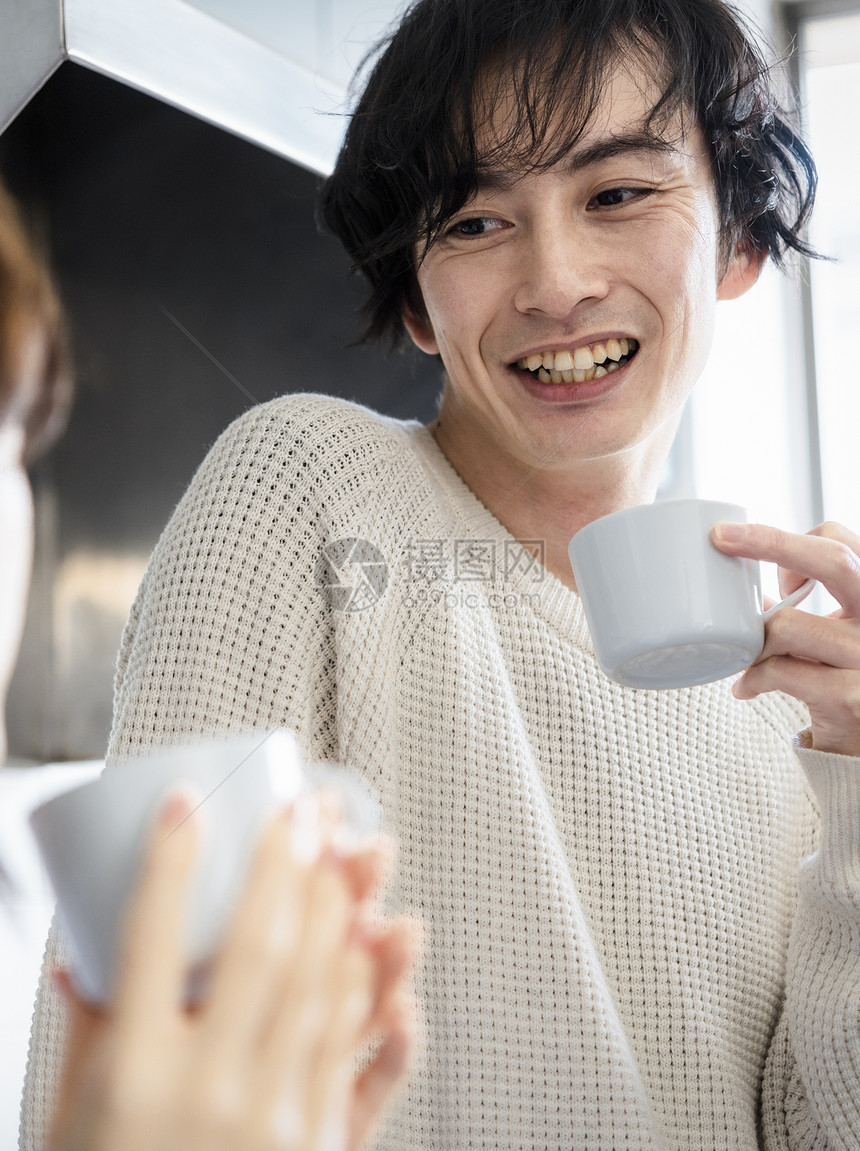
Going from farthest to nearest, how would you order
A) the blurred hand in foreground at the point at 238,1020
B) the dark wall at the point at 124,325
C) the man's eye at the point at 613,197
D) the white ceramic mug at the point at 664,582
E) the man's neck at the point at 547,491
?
the man's neck at the point at 547,491, the man's eye at the point at 613,197, the dark wall at the point at 124,325, the white ceramic mug at the point at 664,582, the blurred hand in foreground at the point at 238,1020

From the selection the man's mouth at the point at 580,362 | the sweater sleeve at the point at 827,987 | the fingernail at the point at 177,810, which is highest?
the man's mouth at the point at 580,362

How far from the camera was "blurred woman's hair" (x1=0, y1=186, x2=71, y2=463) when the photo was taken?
62 centimetres

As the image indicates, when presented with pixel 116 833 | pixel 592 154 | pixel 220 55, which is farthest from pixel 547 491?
pixel 116 833

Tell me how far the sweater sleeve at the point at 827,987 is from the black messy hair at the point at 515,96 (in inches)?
18.6

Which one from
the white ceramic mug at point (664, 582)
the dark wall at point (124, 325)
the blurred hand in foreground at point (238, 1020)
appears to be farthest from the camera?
the dark wall at point (124, 325)

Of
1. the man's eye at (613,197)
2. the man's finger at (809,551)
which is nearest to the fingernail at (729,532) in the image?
the man's finger at (809,551)

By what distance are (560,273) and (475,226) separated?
0.31ft

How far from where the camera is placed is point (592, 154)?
744mm

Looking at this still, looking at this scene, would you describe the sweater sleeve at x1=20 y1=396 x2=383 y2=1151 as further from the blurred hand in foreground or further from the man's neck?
the blurred hand in foreground

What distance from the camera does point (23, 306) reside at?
0.64 meters

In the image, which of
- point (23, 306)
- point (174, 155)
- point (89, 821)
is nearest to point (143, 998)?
point (89, 821)

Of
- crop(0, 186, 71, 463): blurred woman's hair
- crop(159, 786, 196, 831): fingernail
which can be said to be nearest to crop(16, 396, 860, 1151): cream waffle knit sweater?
crop(0, 186, 71, 463): blurred woman's hair

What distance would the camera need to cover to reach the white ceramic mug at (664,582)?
0.56 meters

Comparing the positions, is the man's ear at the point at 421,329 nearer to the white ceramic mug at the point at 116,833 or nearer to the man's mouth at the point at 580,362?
the man's mouth at the point at 580,362
